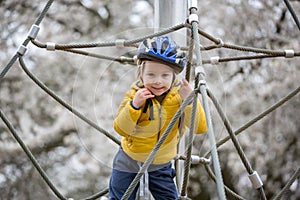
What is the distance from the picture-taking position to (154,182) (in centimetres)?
172

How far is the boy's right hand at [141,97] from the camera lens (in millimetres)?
1580

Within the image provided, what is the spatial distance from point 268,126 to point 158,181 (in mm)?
4001

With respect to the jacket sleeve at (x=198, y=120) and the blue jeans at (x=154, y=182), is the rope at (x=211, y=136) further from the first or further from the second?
the blue jeans at (x=154, y=182)

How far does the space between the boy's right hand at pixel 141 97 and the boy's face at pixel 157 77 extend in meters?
0.02

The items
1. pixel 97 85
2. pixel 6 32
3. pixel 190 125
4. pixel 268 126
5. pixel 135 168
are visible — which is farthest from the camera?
pixel 6 32

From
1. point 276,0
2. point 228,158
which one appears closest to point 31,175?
point 228,158

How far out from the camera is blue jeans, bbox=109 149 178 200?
1699 mm

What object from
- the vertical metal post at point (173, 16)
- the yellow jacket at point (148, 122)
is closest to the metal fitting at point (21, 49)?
the vertical metal post at point (173, 16)

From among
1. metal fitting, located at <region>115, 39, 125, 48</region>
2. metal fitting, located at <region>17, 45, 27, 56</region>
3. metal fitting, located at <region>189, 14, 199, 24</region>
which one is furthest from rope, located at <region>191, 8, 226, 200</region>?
metal fitting, located at <region>17, 45, 27, 56</region>

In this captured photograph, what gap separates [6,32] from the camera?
606 cm

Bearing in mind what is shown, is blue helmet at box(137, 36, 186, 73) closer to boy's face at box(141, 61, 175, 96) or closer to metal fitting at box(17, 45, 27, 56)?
boy's face at box(141, 61, 175, 96)

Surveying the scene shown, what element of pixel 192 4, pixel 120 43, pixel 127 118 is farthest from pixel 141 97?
pixel 120 43

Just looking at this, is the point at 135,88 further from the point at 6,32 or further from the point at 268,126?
the point at 6,32

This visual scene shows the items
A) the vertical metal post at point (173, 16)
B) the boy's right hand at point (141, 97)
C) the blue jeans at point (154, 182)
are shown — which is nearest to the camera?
the boy's right hand at point (141, 97)
